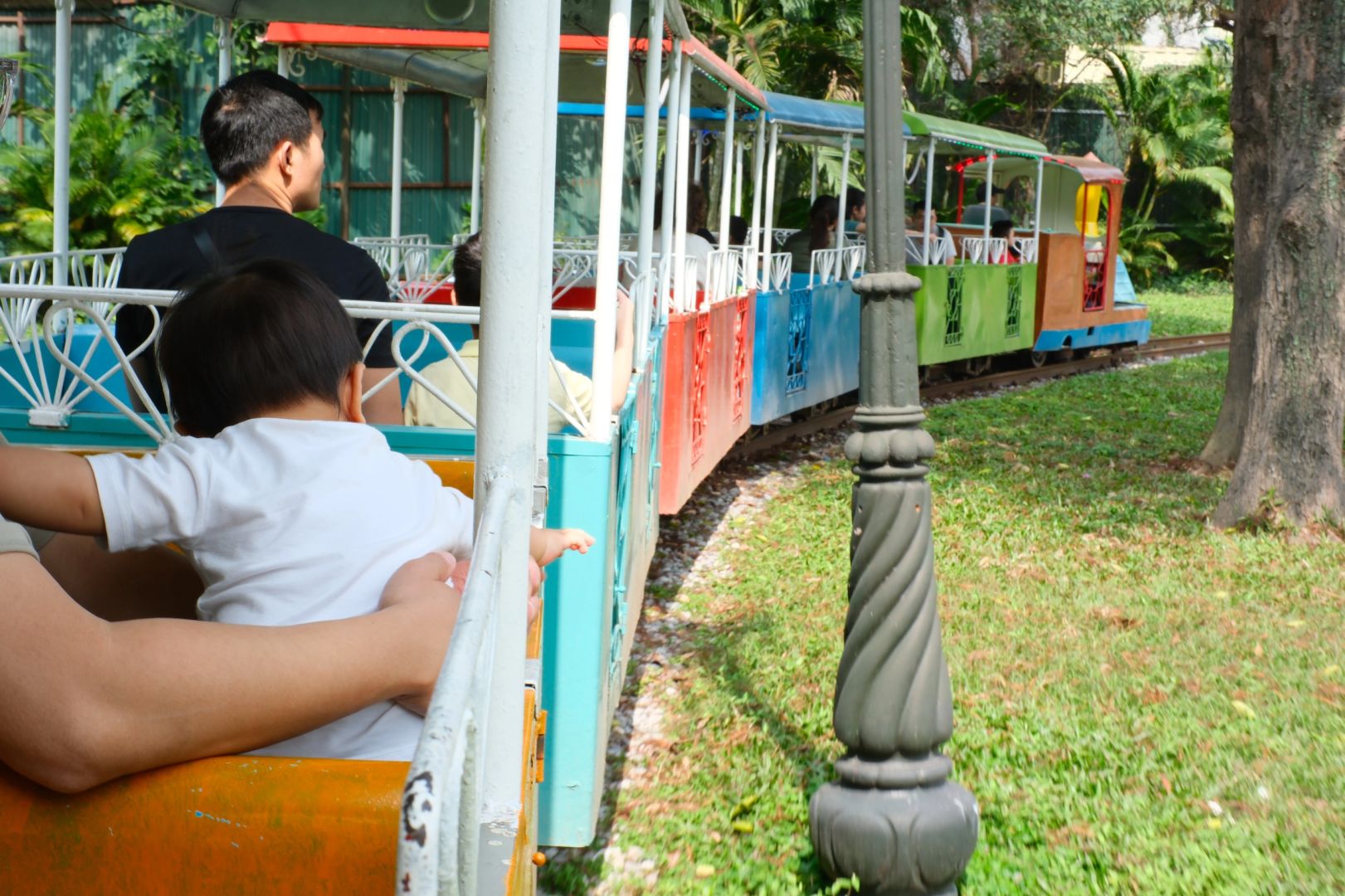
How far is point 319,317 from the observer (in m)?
2.08

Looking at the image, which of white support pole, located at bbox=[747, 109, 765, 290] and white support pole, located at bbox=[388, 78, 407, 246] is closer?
white support pole, located at bbox=[388, 78, 407, 246]

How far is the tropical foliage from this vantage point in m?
15.5

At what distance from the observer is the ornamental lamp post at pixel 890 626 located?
3963 millimetres

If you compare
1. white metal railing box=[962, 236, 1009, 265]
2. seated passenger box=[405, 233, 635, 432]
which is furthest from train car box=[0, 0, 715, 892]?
white metal railing box=[962, 236, 1009, 265]

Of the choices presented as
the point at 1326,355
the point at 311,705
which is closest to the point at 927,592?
the point at 311,705

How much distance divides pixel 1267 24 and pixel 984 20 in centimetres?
2201

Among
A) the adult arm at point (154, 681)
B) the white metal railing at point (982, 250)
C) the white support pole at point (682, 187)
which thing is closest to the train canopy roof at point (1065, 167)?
the white metal railing at point (982, 250)

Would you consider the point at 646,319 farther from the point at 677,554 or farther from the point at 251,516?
the point at 251,516

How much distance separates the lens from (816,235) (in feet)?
44.0

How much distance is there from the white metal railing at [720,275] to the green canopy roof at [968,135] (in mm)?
5069

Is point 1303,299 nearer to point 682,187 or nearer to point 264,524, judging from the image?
point 682,187

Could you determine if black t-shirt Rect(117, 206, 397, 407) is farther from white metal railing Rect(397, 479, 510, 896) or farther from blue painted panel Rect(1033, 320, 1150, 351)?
blue painted panel Rect(1033, 320, 1150, 351)

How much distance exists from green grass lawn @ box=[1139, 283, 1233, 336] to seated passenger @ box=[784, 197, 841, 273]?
448 inches

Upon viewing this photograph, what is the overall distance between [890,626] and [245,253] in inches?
→ 78.6
